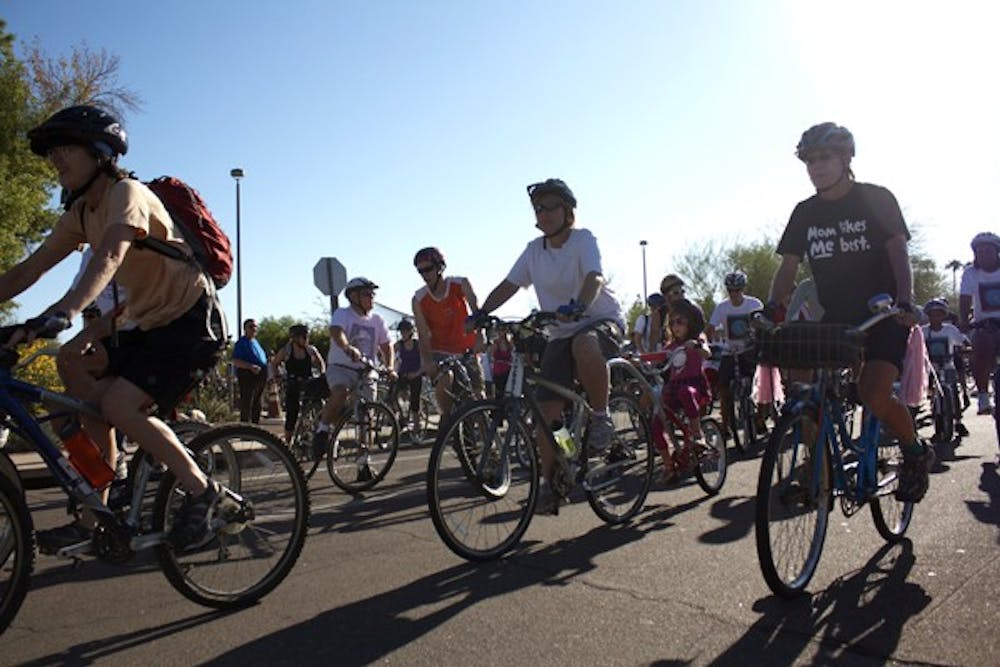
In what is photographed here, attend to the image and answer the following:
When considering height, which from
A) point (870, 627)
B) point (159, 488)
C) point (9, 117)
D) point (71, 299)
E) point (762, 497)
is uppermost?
point (9, 117)

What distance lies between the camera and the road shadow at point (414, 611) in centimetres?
302

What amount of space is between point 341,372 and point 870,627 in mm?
5471

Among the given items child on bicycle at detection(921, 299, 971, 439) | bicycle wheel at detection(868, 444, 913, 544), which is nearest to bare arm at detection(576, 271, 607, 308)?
bicycle wheel at detection(868, 444, 913, 544)

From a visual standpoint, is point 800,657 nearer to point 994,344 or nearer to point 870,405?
point 870,405

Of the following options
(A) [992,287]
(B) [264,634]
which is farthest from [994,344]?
(B) [264,634]

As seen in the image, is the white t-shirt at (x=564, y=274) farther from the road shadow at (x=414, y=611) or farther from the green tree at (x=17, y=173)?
the green tree at (x=17, y=173)

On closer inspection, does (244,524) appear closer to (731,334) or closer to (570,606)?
(570,606)

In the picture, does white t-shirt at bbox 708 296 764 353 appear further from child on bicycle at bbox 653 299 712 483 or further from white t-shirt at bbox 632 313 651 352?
child on bicycle at bbox 653 299 712 483

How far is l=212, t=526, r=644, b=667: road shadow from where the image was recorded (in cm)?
302

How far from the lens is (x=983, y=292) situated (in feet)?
24.5

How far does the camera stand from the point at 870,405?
13.5ft

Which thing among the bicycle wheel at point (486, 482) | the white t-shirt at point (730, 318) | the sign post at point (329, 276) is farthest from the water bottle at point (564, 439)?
the sign post at point (329, 276)

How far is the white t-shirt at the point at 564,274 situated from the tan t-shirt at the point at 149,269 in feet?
7.25

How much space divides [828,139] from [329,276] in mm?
9622
